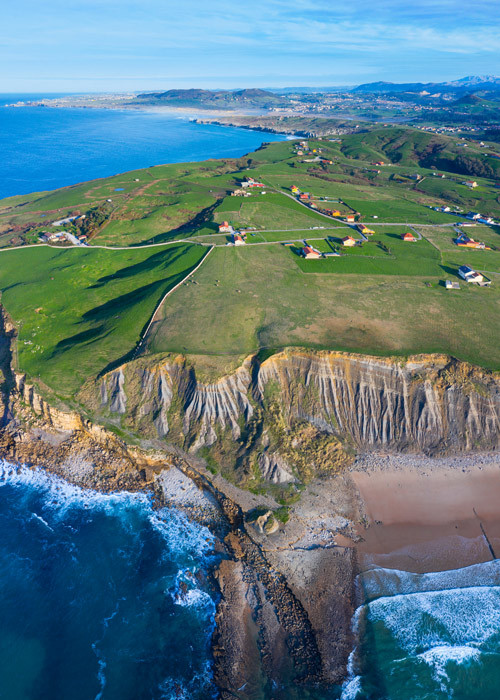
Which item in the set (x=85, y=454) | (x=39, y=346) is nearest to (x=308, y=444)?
(x=85, y=454)

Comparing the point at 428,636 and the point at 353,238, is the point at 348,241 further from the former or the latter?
the point at 428,636

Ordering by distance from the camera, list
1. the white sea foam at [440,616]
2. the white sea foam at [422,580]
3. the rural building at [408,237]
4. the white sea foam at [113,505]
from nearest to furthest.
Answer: the white sea foam at [440,616] < the white sea foam at [422,580] < the white sea foam at [113,505] < the rural building at [408,237]

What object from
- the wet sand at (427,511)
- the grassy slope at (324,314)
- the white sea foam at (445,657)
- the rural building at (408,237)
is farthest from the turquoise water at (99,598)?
the rural building at (408,237)

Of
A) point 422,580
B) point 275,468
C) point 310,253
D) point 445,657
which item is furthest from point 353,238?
point 445,657

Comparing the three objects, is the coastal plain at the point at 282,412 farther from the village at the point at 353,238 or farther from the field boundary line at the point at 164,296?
the village at the point at 353,238

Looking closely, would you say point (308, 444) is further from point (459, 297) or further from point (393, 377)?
point (459, 297)
